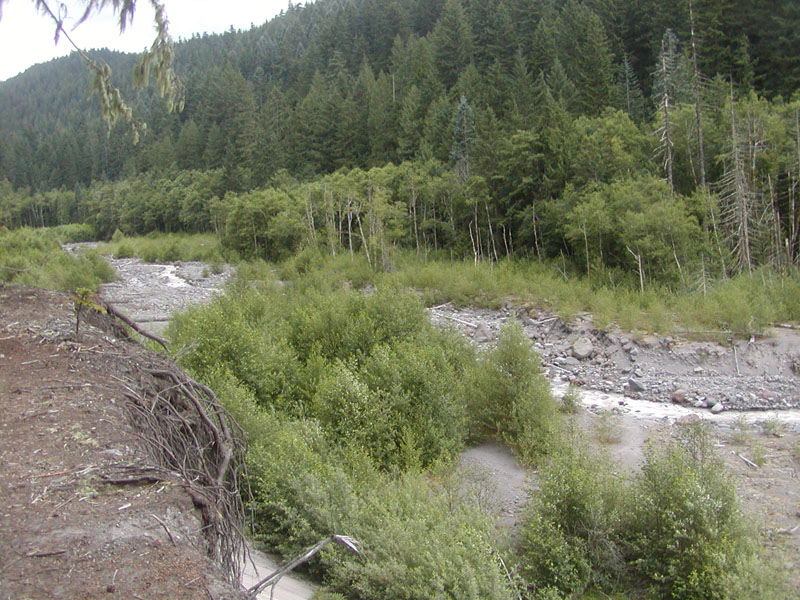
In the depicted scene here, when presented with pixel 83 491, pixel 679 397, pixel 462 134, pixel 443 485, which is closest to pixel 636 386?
pixel 679 397

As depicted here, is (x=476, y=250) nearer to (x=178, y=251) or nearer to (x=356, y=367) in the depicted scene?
(x=356, y=367)

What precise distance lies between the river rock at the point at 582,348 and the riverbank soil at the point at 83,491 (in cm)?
1602

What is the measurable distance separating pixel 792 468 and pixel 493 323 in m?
13.2

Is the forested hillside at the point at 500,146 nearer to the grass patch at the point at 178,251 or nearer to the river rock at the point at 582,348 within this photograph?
the grass patch at the point at 178,251

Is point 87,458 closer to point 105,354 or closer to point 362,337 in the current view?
point 105,354

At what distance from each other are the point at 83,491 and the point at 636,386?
15.3 metres

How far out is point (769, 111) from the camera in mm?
29359

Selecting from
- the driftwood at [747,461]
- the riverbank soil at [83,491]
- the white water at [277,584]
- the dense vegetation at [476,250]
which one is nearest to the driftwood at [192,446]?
the riverbank soil at [83,491]

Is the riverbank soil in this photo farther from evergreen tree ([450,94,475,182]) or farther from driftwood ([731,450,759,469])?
evergreen tree ([450,94,475,182])

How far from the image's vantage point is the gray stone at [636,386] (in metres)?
16.8

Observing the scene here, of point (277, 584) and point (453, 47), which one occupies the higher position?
point (453, 47)

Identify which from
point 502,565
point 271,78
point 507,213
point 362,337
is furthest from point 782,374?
point 271,78

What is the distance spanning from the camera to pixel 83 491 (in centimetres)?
413

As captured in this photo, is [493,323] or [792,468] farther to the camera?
[493,323]
